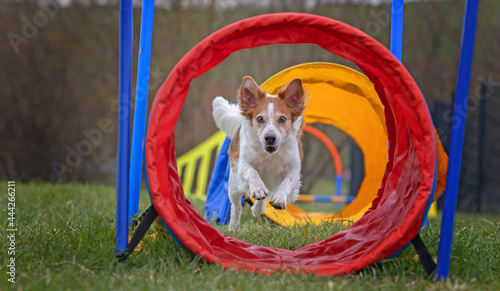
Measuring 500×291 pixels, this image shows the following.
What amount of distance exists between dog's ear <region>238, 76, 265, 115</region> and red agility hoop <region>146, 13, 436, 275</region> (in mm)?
1142

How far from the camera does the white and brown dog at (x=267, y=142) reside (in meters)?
4.00

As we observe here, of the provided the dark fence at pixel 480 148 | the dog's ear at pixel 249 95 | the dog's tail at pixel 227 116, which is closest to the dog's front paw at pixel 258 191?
the dog's ear at pixel 249 95

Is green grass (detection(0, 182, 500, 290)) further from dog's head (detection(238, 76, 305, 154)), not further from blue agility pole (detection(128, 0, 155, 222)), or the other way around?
dog's head (detection(238, 76, 305, 154))

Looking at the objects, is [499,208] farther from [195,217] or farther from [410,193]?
[195,217]

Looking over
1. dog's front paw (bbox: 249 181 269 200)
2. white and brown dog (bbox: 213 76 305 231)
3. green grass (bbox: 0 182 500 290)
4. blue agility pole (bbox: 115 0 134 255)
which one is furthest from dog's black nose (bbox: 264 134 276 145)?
blue agility pole (bbox: 115 0 134 255)

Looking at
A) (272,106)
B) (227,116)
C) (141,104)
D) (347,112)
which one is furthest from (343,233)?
(347,112)

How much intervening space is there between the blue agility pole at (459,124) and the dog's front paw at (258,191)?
1.48 metres

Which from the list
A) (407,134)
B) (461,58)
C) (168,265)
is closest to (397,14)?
(407,134)

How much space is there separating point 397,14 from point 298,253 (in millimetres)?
2039

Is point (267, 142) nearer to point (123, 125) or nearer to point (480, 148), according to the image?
point (123, 125)

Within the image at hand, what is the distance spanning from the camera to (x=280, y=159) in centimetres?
428

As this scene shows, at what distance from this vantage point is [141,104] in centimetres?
328

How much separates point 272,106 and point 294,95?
0.78 feet

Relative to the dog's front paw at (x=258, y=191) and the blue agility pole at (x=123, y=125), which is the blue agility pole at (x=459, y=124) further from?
the blue agility pole at (x=123, y=125)
